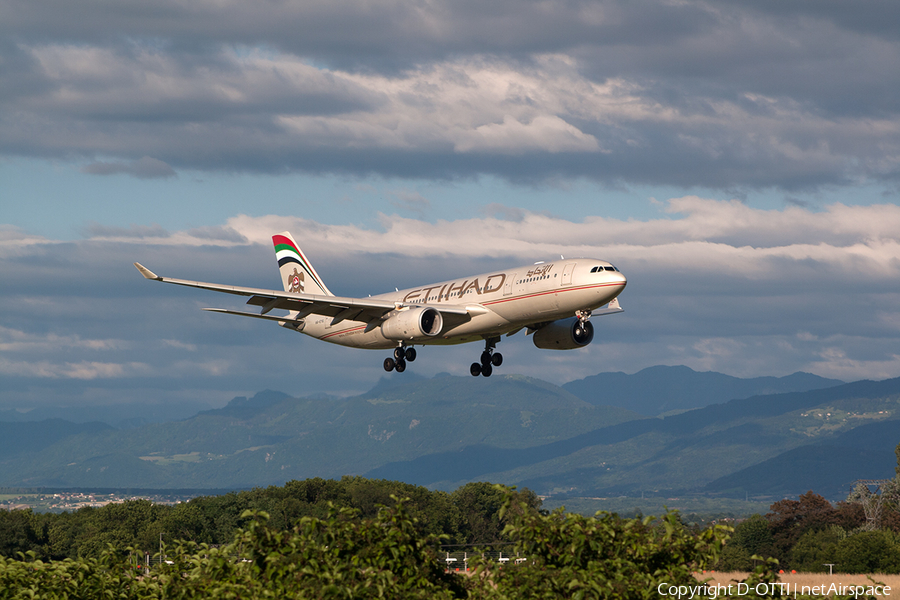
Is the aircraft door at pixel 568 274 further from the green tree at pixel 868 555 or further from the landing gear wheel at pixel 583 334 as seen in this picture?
the green tree at pixel 868 555

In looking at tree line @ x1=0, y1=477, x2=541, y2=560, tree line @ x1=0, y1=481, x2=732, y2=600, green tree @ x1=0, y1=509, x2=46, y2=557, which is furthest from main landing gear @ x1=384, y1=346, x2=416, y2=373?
green tree @ x1=0, y1=509, x2=46, y2=557

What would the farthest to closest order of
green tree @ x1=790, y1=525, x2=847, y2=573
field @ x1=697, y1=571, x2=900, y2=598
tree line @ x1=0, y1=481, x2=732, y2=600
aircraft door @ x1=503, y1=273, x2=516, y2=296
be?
green tree @ x1=790, y1=525, x2=847, y2=573, aircraft door @ x1=503, y1=273, x2=516, y2=296, field @ x1=697, y1=571, x2=900, y2=598, tree line @ x1=0, y1=481, x2=732, y2=600

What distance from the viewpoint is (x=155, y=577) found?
17125 millimetres

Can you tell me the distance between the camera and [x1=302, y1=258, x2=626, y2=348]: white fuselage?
52375 mm

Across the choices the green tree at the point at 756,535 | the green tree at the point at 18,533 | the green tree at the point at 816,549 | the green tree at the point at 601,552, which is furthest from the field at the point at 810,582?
the green tree at the point at 18,533

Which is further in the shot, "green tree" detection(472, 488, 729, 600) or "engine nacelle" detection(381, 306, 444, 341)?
"engine nacelle" detection(381, 306, 444, 341)

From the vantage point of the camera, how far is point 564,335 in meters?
61.4

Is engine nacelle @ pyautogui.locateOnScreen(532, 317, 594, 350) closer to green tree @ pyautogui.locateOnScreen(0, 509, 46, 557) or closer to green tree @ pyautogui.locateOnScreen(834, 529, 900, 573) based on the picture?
green tree @ pyautogui.locateOnScreen(834, 529, 900, 573)

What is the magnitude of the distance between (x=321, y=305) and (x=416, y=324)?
780cm

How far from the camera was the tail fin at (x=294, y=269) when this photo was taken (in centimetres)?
8119

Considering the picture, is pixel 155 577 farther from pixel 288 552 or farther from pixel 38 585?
pixel 288 552

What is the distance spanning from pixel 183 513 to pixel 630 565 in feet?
523

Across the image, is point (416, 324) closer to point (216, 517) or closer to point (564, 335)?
point (564, 335)

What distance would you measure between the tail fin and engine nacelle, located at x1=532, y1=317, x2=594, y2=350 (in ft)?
77.5
